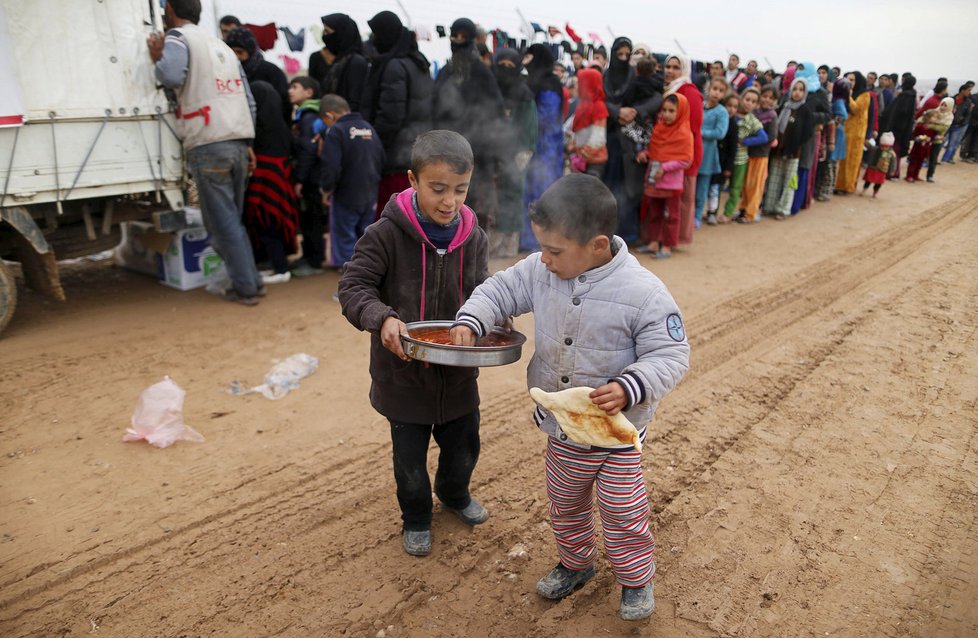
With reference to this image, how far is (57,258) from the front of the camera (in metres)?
5.75

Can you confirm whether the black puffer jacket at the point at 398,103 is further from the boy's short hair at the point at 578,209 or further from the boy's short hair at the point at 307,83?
the boy's short hair at the point at 578,209

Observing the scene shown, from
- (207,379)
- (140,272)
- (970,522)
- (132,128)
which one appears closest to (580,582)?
(970,522)

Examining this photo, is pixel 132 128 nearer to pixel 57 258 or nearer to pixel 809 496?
pixel 57 258

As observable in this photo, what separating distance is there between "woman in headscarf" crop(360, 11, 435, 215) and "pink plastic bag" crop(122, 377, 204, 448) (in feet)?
10.8

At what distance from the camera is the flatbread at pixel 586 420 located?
7.02 feet

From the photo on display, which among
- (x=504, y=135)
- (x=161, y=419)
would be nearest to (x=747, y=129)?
(x=504, y=135)

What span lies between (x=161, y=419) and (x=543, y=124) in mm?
5915

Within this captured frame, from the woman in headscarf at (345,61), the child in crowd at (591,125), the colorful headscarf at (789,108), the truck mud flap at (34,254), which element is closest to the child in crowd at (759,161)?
the colorful headscarf at (789,108)

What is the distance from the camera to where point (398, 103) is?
6418mm

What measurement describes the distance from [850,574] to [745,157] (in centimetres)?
857

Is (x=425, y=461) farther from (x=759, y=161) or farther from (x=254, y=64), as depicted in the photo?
(x=759, y=161)

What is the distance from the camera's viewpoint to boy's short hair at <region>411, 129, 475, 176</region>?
2477 mm

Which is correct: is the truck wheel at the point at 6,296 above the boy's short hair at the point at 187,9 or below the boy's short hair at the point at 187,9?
below

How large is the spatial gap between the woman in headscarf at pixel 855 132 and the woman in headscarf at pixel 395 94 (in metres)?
9.96
